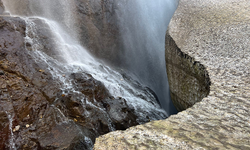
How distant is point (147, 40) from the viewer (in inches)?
416

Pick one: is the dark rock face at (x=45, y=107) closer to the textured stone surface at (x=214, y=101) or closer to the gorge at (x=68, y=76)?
the gorge at (x=68, y=76)

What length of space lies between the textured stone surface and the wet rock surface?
220 centimetres

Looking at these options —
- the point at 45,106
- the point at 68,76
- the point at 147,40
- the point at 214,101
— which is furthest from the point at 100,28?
the point at 214,101

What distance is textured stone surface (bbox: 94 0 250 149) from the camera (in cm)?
130

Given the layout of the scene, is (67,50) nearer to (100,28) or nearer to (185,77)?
(100,28)

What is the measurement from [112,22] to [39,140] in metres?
7.70

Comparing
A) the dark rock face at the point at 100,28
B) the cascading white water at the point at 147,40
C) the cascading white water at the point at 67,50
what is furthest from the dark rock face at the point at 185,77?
the dark rock face at the point at 100,28

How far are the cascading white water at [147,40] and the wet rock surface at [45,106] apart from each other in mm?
5104

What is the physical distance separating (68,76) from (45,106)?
4.14 feet

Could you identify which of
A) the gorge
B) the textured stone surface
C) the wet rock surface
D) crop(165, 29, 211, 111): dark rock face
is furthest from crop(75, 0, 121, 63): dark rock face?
the textured stone surface

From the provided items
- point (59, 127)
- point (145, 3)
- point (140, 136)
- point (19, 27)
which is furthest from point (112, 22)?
point (140, 136)

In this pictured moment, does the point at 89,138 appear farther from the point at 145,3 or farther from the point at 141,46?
the point at 145,3

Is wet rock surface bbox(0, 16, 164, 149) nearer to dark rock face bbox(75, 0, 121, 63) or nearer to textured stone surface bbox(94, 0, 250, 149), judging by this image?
textured stone surface bbox(94, 0, 250, 149)

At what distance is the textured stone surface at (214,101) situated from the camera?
4.26 feet
